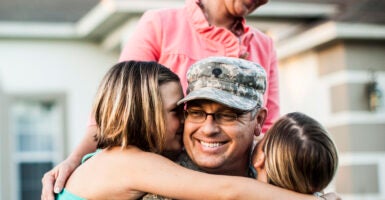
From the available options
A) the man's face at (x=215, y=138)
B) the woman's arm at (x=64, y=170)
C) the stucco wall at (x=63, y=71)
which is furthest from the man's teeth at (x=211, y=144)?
the stucco wall at (x=63, y=71)

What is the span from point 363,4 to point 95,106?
786 cm

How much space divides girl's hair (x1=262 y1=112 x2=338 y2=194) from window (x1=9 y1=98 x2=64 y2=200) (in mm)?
9296

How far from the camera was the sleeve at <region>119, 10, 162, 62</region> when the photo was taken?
Result: 380cm

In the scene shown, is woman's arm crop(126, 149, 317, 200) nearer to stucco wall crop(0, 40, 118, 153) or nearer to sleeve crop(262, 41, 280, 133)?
sleeve crop(262, 41, 280, 133)

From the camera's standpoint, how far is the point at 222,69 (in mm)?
3375

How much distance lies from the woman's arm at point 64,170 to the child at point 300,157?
0.85 m

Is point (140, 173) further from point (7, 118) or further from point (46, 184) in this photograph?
point (7, 118)

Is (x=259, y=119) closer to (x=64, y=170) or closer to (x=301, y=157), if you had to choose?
(x=301, y=157)

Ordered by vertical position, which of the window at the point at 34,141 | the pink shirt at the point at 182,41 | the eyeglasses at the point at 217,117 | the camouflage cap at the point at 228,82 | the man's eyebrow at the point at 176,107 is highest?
the pink shirt at the point at 182,41

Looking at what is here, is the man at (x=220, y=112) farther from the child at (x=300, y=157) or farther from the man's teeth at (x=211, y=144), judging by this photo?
the child at (x=300, y=157)

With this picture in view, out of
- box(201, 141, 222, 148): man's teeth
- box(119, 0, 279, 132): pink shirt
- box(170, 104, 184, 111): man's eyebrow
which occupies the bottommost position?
box(201, 141, 222, 148): man's teeth

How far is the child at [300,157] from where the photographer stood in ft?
10.2

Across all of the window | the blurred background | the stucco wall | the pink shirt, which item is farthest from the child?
the window

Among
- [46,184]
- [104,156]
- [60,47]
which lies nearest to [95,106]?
[104,156]
